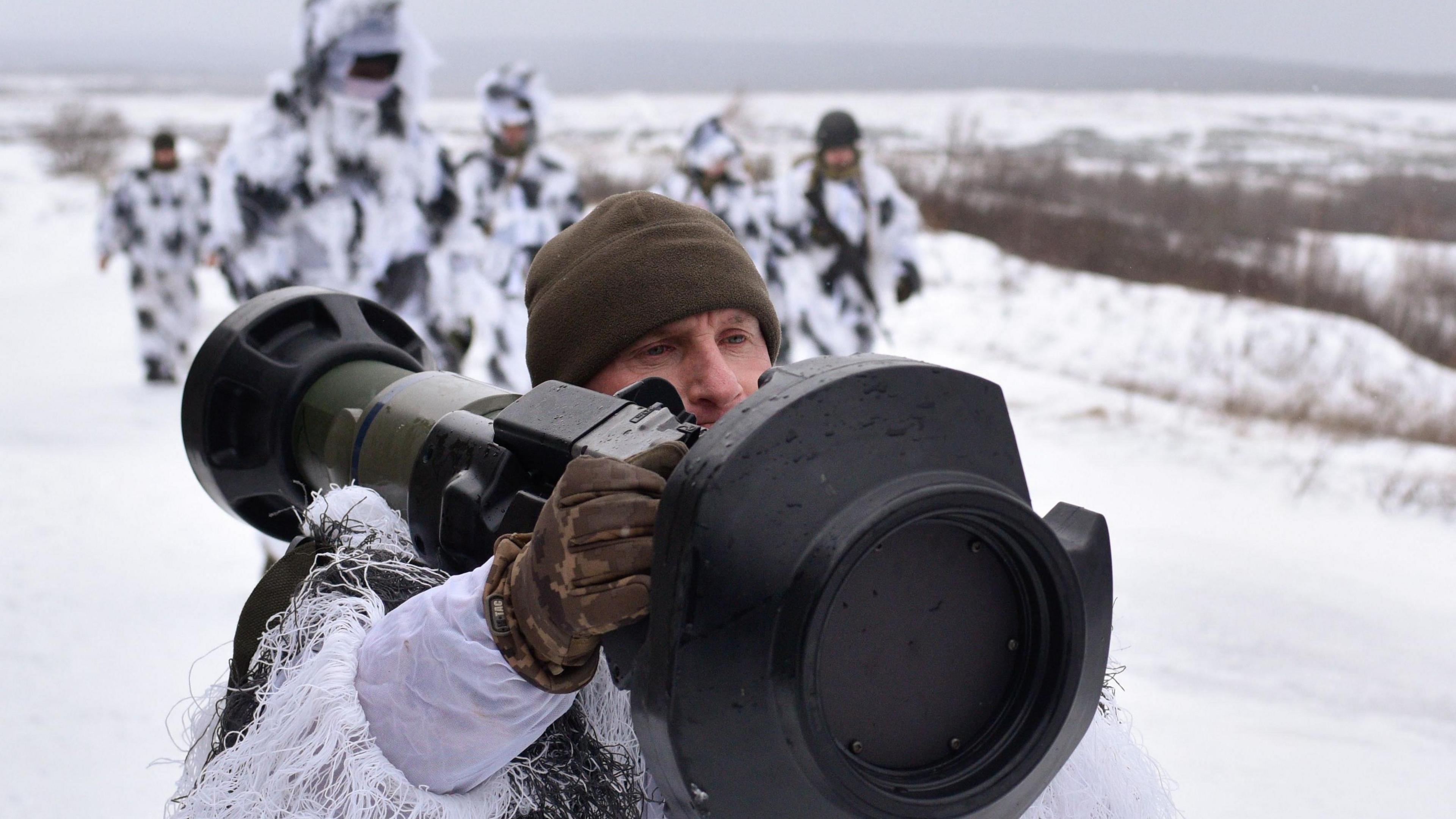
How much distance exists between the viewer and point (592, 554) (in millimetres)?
784

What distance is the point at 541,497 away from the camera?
3.18 feet

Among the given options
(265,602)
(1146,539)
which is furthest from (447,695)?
(1146,539)

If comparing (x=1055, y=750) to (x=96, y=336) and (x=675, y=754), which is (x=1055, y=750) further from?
(x=96, y=336)

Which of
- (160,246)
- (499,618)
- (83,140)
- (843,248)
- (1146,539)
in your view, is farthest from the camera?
(83,140)

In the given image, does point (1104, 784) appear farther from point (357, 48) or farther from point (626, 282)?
point (357, 48)

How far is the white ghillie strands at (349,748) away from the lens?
963 mm

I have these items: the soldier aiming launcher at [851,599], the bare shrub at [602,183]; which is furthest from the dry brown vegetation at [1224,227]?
the soldier aiming launcher at [851,599]

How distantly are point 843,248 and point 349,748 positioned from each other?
5431 mm

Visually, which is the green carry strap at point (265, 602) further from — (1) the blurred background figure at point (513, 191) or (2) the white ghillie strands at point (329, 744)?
(1) the blurred background figure at point (513, 191)

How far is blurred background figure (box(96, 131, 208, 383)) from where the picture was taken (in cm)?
752

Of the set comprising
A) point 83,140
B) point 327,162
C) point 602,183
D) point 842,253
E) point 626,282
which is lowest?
point 83,140

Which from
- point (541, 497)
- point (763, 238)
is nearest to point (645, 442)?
point (541, 497)

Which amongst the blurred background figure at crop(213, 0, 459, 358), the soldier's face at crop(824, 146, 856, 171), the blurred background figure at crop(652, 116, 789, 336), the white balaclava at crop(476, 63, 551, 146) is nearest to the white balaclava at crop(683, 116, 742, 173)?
the blurred background figure at crop(652, 116, 789, 336)

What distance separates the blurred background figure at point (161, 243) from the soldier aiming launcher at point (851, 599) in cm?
740
